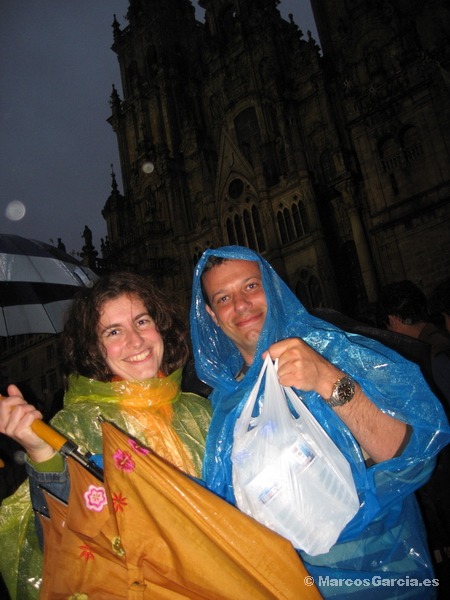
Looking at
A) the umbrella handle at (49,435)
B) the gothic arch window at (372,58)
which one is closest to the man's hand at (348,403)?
the umbrella handle at (49,435)

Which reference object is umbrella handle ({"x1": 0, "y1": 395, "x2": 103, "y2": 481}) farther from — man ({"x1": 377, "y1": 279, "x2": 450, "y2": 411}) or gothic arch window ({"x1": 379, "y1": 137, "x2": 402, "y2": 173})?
gothic arch window ({"x1": 379, "y1": 137, "x2": 402, "y2": 173})

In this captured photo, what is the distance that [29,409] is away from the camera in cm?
167

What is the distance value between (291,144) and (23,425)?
77.2ft

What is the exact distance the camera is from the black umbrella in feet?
15.8

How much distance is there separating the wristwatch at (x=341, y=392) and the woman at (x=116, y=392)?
0.89m

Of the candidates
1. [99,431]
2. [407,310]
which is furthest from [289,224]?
[99,431]

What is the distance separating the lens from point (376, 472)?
166 cm

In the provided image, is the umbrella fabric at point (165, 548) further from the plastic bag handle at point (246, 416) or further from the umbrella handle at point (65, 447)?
the plastic bag handle at point (246, 416)

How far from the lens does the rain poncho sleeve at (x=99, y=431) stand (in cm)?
184

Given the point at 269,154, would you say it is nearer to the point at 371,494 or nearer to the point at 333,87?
the point at 333,87

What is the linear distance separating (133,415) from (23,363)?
122 feet

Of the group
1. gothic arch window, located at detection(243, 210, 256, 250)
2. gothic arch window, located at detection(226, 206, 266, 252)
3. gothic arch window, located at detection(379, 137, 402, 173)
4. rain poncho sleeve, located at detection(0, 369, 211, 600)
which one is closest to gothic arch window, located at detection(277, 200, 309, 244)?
gothic arch window, located at detection(226, 206, 266, 252)

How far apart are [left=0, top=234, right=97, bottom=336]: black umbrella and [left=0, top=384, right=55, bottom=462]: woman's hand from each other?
324 cm

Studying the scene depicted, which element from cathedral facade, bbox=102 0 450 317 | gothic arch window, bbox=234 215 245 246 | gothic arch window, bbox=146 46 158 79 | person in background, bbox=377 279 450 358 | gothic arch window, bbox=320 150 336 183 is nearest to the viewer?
person in background, bbox=377 279 450 358
